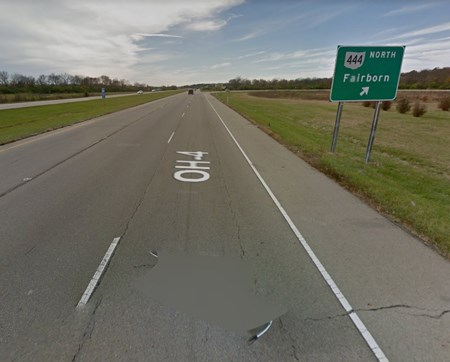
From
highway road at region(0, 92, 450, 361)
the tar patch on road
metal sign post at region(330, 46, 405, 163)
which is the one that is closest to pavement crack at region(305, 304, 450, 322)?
highway road at region(0, 92, 450, 361)

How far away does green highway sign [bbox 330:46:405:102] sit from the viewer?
368 inches

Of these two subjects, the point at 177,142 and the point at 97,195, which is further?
the point at 177,142

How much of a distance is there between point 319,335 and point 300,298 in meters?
0.51

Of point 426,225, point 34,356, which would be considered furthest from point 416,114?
point 34,356

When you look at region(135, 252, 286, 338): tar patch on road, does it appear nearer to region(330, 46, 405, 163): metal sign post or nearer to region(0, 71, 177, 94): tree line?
region(330, 46, 405, 163): metal sign post

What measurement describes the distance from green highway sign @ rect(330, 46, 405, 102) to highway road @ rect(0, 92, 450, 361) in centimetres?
442

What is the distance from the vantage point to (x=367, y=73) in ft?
31.6

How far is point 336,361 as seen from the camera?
2422 mm

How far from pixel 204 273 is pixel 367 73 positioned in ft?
30.6

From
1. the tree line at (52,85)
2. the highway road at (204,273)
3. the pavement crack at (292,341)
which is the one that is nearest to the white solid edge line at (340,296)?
the highway road at (204,273)

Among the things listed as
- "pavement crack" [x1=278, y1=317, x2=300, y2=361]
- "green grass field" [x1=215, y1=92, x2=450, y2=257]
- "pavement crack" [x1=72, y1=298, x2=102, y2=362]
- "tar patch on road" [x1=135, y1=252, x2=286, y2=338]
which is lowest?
"green grass field" [x1=215, y1=92, x2=450, y2=257]

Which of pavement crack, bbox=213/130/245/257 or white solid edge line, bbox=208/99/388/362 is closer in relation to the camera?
white solid edge line, bbox=208/99/388/362

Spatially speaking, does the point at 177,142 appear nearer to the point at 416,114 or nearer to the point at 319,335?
the point at 319,335

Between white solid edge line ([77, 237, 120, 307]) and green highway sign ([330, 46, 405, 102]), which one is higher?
green highway sign ([330, 46, 405, 102])
